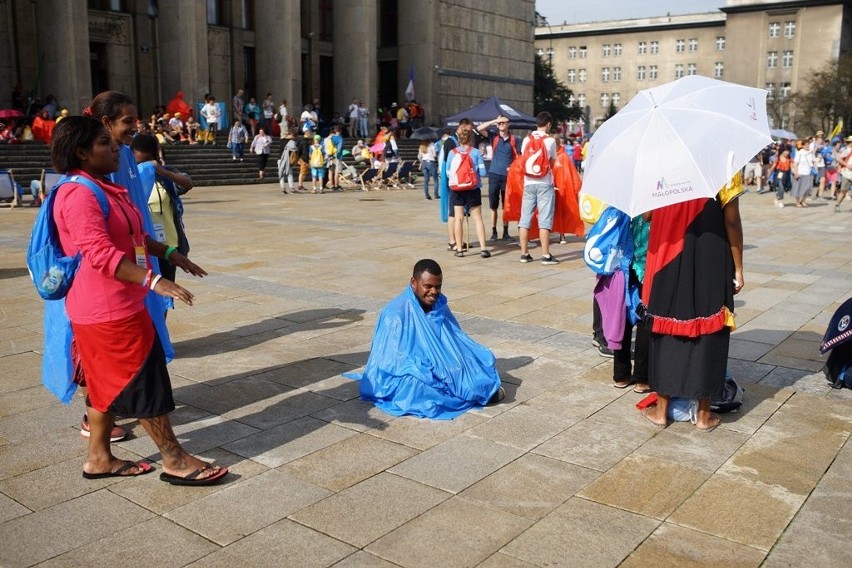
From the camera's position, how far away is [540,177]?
32.8 ft

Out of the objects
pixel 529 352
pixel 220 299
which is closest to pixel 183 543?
pixel 529 352

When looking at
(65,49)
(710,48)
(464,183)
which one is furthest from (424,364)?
(710,48)

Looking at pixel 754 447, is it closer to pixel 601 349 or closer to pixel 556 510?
pixel 556 510

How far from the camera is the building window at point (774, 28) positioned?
76.9m

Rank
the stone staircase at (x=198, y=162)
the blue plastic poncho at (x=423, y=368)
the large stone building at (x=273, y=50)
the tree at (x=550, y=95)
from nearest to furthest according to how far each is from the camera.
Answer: the blue plastic poncho at (x=423, y=368), the stone staircase at (x=198, y=162), the large stone building at (x=273, y=50), the tree at (x=550, y=95)

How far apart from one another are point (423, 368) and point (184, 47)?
25.3 metres

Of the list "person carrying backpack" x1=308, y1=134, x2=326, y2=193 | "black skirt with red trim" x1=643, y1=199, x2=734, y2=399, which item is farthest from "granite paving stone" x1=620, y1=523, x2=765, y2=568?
"person carrying backpack" x1=308, y1=134, x2=326, y2=193

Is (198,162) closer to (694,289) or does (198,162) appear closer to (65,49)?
(65,49)

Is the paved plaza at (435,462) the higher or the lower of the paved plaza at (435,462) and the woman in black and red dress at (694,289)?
the lower

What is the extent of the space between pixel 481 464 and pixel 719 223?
1821 millimetres

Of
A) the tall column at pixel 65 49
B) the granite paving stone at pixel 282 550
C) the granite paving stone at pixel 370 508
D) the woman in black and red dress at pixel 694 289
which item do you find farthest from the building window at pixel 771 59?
the granite paving stone at pixel 282 550

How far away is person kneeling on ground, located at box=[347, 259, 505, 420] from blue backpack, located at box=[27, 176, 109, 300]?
196cm

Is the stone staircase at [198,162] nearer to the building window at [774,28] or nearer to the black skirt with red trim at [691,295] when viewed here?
the black skirt with red trim at [691,295]

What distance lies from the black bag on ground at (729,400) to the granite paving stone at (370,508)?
1.99m
